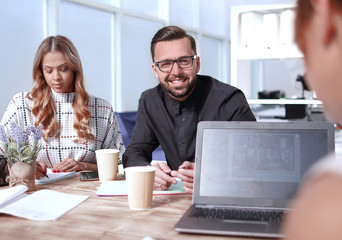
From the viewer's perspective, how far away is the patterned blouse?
2346 mm

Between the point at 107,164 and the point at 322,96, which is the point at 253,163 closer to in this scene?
the point at 107,164

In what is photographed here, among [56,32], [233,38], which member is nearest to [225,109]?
[233,38]

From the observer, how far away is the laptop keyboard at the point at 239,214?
3.50 ft

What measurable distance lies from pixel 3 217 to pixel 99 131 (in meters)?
1.28

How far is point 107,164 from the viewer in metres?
1.67

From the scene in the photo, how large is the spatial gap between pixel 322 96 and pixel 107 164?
1327mm

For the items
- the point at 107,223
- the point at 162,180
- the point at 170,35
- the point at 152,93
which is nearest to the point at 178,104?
the point at 152,93

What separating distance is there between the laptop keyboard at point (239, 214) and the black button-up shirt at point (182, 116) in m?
0.98

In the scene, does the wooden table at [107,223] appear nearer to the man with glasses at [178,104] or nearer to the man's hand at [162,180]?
the man's hand at [162,180]

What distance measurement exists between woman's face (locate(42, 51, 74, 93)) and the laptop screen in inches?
52.9

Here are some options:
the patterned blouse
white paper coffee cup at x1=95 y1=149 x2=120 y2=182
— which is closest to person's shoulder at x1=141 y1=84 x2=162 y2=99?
the patterned blouse

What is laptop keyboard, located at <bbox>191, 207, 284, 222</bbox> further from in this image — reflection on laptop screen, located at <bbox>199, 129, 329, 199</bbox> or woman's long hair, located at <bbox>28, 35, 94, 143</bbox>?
woman's long hair, located at <bbox>28, 35, 94, 143</bbox>

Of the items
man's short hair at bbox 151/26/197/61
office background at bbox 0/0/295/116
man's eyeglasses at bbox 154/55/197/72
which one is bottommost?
man's eyeglasses at bbox 154/55/197/72

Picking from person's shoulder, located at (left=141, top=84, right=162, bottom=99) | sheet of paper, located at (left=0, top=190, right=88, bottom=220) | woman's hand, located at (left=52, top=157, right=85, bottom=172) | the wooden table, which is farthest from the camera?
person's shoulder, located at (left=141, top=84, right=162, bottom=99)
